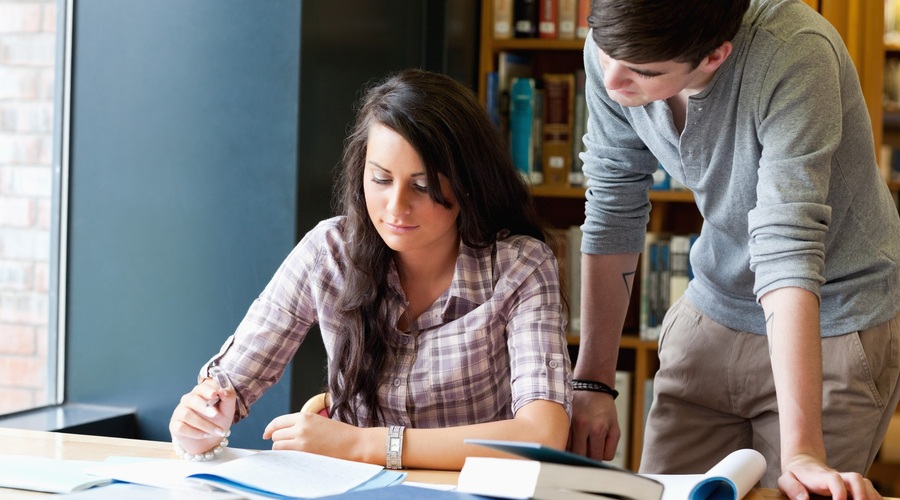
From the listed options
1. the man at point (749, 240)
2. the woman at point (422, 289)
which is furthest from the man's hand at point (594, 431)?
the woman at point (422, 289)

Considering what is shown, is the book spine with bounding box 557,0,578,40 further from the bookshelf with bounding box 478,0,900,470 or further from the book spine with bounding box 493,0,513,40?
the book spine with bounding box 493,0,513,40

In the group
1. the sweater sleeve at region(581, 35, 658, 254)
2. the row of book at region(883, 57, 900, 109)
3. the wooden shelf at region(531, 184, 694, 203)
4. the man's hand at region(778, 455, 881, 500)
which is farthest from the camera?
the row of book at region(883, 57, 900, 109)

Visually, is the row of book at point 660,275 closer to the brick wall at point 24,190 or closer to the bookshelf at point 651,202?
the bookshelf at point 651,202

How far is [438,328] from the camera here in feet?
4.75

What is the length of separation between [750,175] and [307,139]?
3.01 feet

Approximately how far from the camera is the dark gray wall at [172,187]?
186cm

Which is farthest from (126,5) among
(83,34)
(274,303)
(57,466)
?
(57,466)

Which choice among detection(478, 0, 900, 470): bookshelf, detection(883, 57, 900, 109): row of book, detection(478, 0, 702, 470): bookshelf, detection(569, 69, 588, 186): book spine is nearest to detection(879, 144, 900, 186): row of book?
detection(883, 57, 900, 109): row of book

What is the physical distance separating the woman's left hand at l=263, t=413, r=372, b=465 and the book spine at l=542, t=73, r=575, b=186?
191 centimetres

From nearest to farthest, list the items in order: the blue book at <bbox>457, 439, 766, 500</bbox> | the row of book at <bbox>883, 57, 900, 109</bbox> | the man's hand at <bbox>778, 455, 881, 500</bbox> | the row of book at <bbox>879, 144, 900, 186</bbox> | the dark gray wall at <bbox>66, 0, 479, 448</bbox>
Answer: the blue book at <bbox>457, 439, 766, 500</bbox> → the man's hand at <bbox>778, 455, 881, 500</bbox> → the dark gray wall at <bbox>66, 0, 479, 448</bbox> → the row of book at <bbox>883, 57, 900, 109</bbox> → the row of book at <bbox>879, 144, 900, 186</bbox>

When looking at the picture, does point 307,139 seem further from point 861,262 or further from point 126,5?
point 861,262

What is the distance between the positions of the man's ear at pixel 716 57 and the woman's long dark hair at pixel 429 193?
0.37 metres

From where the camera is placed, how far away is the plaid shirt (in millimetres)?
1410

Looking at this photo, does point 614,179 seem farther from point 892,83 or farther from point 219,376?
point 892,83
